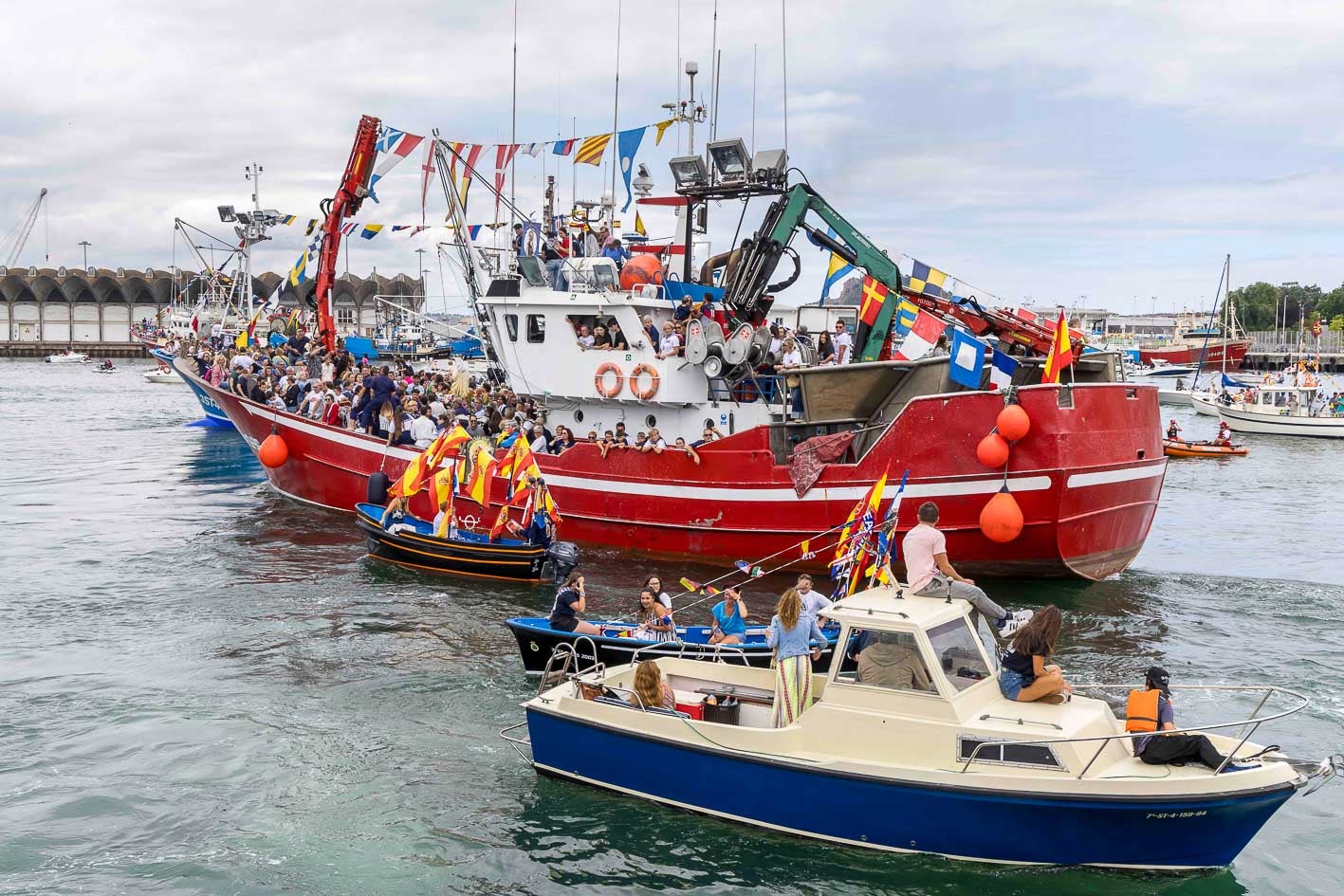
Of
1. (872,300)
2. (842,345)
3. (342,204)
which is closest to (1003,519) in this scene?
(872,300)

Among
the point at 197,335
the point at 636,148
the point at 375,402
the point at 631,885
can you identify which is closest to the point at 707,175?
the point at 636,148

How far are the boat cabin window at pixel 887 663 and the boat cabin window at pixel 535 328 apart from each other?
14.7m

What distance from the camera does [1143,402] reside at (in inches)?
725

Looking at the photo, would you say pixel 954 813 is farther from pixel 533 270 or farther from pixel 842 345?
pixel 533 270

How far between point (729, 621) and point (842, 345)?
10.0 m

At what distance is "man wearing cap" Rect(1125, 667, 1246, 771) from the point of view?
904 centimetres

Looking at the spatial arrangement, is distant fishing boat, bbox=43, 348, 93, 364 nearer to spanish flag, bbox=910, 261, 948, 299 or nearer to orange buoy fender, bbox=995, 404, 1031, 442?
spanish flag, bbox=910, 261, 948, 299

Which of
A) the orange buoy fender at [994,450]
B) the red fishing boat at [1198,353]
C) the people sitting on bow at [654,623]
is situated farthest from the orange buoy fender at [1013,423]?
the red fishing boat at [1198,353]

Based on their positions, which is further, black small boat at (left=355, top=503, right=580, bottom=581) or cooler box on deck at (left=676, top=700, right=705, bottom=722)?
black small boat at (left=355, top=503, right=580, bottom=581)

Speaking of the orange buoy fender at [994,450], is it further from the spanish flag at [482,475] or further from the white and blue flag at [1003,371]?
the spanish flag at [482,475]

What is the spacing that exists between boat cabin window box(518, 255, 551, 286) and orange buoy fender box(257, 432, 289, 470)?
764 cm

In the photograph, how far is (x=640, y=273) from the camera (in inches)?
904

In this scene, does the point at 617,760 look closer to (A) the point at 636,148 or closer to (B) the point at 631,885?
(B) the point at 631,885

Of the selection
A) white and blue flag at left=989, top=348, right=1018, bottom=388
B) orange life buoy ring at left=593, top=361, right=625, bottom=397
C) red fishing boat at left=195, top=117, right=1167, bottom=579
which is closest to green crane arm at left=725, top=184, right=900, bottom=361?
red fishing boat at left=195, top=117, right=1167, bottom=579
